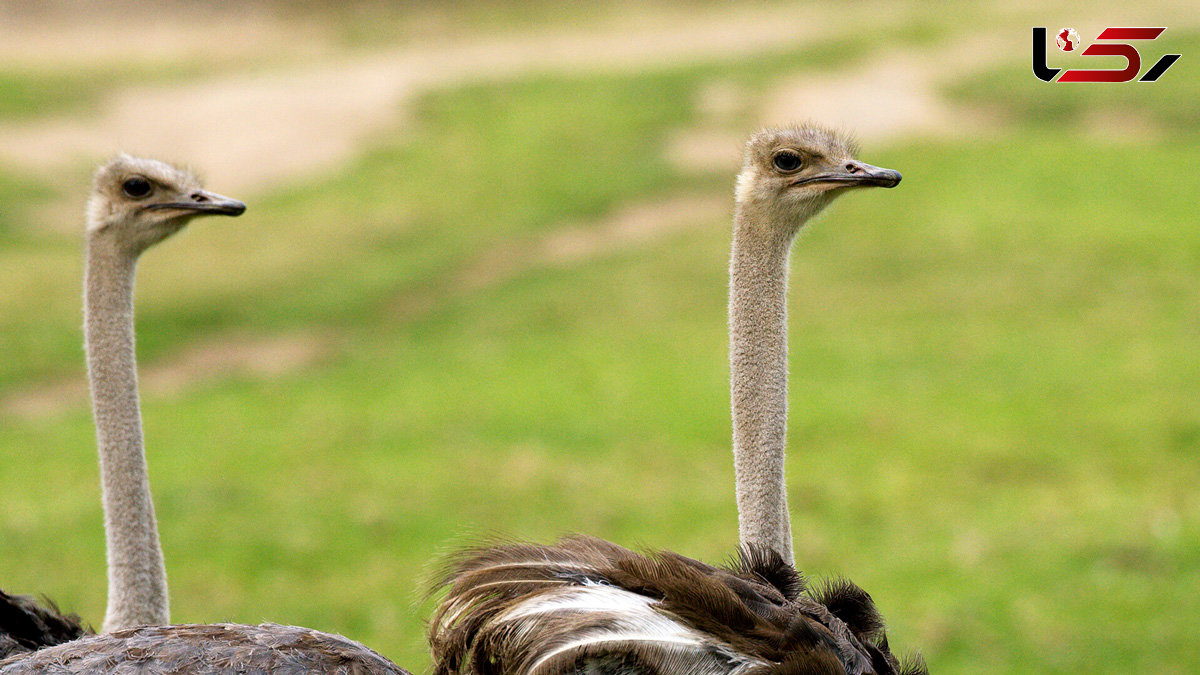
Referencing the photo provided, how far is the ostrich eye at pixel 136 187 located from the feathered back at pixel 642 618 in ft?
5.34

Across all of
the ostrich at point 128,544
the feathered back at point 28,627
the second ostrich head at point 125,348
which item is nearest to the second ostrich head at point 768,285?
the ostrich at point 128,544

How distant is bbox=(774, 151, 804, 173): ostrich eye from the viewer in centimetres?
383

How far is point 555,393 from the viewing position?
12438mm

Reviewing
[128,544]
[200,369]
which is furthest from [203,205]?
[200,369]

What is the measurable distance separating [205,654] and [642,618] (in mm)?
875

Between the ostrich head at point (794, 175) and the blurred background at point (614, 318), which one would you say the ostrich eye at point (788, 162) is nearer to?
the ostrich head at point (794, 175)

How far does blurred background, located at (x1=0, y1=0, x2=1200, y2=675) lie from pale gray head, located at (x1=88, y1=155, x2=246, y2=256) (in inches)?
48.5

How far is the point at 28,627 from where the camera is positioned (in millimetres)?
3824

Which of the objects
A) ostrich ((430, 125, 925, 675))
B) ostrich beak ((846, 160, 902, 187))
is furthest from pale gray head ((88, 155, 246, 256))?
ostrich beak ((846, 160, 902, 187))

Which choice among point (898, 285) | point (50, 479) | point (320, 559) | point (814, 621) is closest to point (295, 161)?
point (898, 285)

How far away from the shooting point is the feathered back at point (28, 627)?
12.3 feet

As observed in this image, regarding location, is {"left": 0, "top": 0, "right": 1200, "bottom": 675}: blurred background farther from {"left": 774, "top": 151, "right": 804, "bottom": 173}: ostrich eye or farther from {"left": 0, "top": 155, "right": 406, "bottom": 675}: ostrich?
{"left": 774, "top": 151, "right": 804, "bottom": 173}: ostrich eye

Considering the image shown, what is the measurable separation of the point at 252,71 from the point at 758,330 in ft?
69.9

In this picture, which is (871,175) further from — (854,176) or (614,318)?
(614,318)
